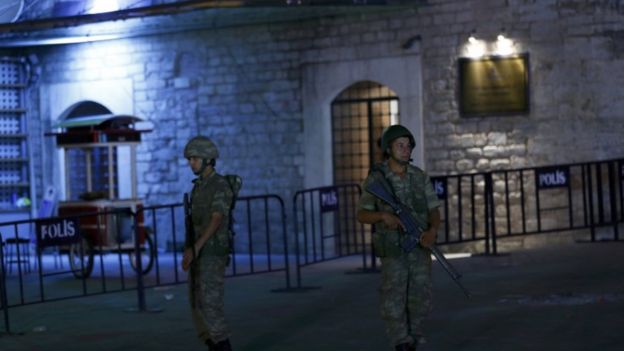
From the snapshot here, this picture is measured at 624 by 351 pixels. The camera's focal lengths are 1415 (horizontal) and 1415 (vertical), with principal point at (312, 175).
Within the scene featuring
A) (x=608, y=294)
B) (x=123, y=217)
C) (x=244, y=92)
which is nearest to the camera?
(x=608, y=294)

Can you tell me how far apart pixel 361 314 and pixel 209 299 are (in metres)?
3.34

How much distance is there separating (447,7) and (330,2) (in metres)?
1.85

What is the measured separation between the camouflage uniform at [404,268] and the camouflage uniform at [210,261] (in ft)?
5.10

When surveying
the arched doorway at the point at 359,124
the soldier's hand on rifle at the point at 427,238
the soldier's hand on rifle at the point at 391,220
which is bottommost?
the soldier's hand on rifle at the point at 427,238

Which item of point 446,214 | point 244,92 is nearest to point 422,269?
point 446,214

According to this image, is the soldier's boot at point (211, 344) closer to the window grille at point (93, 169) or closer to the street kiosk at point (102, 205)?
the street kiosk at point (102, 205)

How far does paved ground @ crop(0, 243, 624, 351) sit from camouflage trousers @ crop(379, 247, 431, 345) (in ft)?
5.51

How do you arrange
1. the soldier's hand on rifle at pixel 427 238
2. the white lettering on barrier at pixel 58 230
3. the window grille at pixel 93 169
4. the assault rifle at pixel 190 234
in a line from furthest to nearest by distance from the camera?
the window grille at pixel 93 169, the white lettering on barrier at pixel 58 230, the assault rifle at pixel 190 234, the soldier's hand on rifle at pixel 427 238

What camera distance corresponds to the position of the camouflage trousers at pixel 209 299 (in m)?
11.0

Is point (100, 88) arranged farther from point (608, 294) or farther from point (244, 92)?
point (608, 294)

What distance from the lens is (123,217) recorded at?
20.8 metres

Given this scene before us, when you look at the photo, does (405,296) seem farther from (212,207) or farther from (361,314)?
(361,314)

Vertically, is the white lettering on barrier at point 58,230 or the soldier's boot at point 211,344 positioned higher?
the white lettering on barrier at point 58,230

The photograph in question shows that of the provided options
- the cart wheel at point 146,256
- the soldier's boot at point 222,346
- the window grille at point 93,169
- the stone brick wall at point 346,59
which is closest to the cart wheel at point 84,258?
the cart wheel at point 146,256
